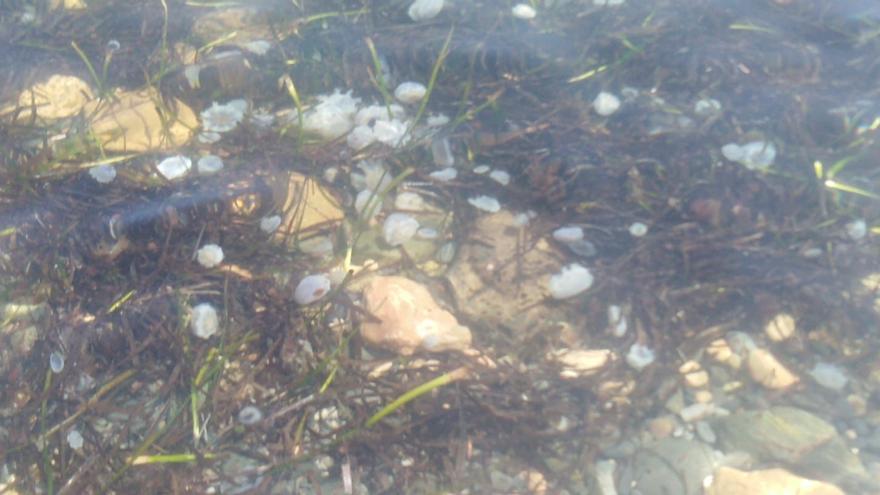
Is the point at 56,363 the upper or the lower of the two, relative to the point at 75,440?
upper

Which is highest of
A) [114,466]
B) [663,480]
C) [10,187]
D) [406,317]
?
[10,187]

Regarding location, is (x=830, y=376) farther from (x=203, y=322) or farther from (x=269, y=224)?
(x=203, y=322)

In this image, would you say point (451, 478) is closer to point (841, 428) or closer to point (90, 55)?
point (841, 428)

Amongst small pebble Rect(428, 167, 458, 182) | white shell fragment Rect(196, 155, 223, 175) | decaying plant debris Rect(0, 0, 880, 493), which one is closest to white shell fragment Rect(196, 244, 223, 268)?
decaying plant debris Rect(0, 0, 880, 493)

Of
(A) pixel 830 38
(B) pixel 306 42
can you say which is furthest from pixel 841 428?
(B) pixel 306 42

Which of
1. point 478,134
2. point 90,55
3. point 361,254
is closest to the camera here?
point 361,254

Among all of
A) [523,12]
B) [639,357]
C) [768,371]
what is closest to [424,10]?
[523,12]
